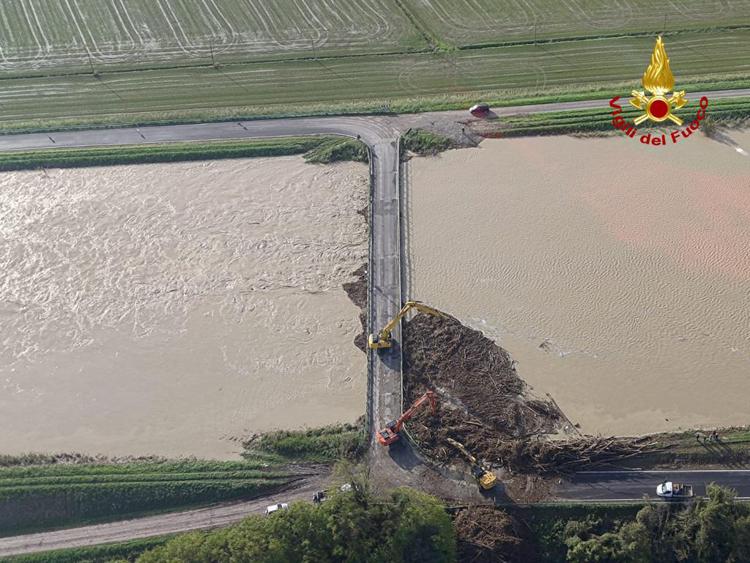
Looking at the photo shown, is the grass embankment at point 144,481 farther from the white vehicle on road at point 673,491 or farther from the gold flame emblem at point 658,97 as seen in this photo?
the gold flame emblem at point 658,97

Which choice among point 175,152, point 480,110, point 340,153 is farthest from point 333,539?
point 480,110

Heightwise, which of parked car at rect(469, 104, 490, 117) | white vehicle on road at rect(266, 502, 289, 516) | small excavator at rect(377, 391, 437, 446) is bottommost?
white vehicle on road at rect(266, 502, 289, 516)

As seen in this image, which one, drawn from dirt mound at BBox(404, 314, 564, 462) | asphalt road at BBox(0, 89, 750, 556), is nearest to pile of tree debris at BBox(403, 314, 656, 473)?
dirt mound at BBox(404, 314, 564, 462)

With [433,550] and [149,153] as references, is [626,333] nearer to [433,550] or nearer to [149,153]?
[433,550]

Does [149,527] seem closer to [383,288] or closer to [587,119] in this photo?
[383,288]

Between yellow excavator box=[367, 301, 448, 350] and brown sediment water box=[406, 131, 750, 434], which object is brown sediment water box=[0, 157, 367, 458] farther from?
brown sediment water box=[406, 131, 750, 434]

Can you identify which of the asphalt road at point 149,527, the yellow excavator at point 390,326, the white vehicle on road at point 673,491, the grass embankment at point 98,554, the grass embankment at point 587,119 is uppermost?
the grass embankment at point 587,119

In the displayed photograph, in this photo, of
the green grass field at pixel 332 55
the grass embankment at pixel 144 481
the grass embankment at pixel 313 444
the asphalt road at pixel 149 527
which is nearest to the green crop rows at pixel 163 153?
the green grass field at pixel 332 55
